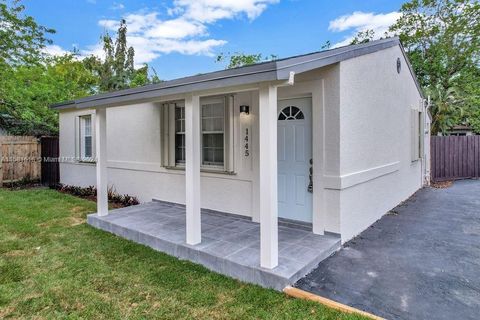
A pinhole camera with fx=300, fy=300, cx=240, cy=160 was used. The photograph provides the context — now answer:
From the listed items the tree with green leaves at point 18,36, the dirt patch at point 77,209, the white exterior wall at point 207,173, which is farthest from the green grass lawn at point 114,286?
the tree with green leaves at point 18,36

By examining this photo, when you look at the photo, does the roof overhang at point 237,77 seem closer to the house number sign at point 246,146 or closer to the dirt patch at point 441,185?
the house number sign at point 246,146

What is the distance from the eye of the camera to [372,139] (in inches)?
228

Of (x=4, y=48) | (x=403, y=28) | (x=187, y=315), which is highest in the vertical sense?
(x=403, y=28)

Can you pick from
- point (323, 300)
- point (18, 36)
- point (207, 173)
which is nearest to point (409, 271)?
point (323, 300)

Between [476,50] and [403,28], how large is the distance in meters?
4.18

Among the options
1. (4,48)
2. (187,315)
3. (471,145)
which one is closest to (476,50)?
(471,145)

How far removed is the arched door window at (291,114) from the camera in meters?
5.11

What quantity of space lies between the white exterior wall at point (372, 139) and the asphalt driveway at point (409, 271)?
0.49 m

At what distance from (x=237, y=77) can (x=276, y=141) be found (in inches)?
33.2

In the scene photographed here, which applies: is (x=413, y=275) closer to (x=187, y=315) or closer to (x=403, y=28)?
(x=187, y=315)

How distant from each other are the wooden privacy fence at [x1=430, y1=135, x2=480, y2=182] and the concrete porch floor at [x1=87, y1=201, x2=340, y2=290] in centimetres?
995

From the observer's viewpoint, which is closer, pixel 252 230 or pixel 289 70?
pixel 289 70

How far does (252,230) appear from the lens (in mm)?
4992

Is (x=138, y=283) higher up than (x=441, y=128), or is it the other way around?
(x=441, y=128)
